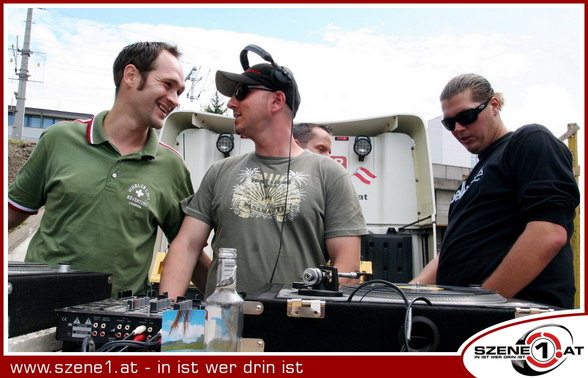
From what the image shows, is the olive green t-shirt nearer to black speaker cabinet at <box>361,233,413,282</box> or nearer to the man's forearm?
the man's forearm

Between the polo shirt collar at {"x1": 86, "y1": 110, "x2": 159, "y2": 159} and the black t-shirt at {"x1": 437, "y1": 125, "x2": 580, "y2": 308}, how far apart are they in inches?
61.8

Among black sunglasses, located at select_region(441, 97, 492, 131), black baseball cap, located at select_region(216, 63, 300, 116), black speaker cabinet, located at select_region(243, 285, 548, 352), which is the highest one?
black baseball cap, located at select_region(216, 63, 300, 116)

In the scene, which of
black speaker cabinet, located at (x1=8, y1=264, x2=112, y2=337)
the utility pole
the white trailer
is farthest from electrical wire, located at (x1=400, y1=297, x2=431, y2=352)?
the utility pole

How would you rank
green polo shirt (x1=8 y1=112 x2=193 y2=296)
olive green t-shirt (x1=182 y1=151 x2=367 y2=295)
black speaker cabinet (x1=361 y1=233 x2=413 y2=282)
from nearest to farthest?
1. olive green t-shirt (x1=182 y1=151 x2=367 y2=295)
2. green polo shirt (x1=8 y1=112 x2=193 y2=296)
3. black speaker cabinet (x1=361 y1=233 x2=413 y2=282)

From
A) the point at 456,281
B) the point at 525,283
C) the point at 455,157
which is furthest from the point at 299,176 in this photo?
the point at 455,157

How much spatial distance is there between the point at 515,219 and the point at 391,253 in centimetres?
245

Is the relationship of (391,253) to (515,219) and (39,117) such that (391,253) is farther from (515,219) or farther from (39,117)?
(39,117)

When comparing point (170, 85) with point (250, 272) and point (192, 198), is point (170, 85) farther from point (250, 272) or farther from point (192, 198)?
point (250, 272)

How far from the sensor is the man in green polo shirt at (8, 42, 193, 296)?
2033mm

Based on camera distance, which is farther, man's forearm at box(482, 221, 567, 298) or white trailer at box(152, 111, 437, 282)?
white trailer at box(152, 111, 437, 282)

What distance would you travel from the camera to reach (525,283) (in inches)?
69.8

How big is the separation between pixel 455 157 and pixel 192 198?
13071mm

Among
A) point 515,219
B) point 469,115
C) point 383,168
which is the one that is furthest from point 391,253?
point 515,219

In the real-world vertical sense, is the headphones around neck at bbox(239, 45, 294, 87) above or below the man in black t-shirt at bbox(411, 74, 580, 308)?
above
